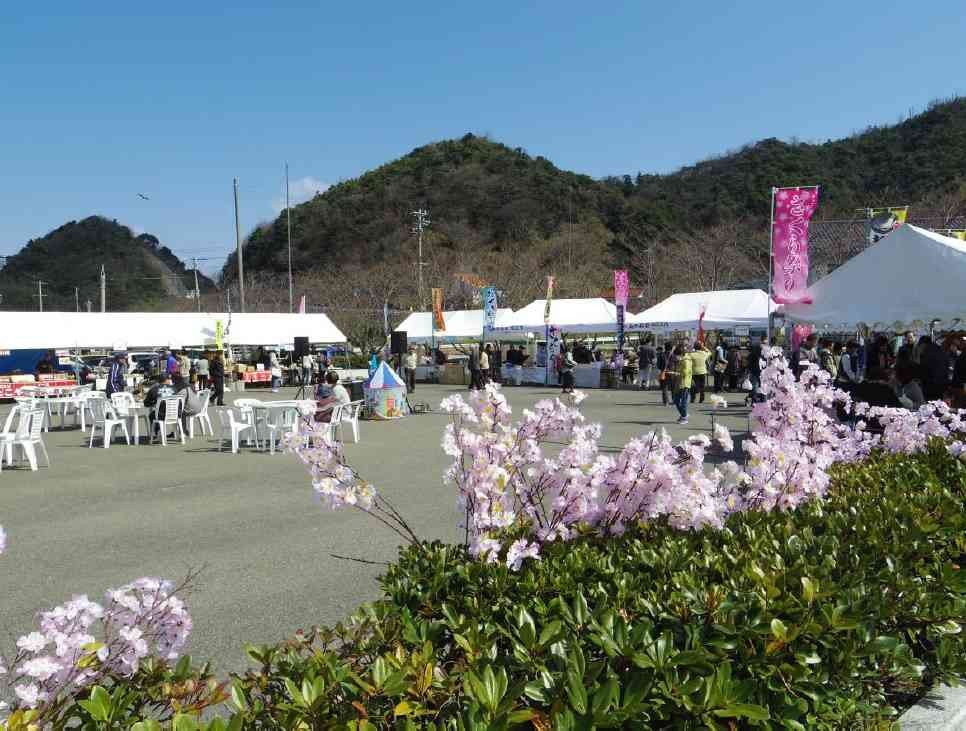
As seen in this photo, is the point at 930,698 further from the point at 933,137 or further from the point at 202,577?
the point at 933,137

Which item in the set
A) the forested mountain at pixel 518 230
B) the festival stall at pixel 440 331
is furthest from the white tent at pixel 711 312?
the forested mountain at pixel 518 230

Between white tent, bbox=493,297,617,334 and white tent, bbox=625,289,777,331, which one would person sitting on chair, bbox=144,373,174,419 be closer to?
white tent, bbox=493,297,617,334

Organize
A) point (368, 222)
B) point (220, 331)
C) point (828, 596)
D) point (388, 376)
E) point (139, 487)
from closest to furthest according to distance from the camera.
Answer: point (828, 596) < point (139, 487) < point (388, 376) < point (220, 331) < point (368, 222)

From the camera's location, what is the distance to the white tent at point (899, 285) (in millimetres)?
9969

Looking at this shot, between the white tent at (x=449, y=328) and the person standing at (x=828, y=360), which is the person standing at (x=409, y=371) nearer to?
the white tent at (x=449, y=328)

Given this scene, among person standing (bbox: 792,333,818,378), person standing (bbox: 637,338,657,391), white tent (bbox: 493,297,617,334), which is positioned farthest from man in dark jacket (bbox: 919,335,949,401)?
white tent (bbox: 493,297,617,334)

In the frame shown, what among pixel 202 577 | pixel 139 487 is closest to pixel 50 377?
pixel 139 487

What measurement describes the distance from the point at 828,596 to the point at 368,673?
64.0 inches

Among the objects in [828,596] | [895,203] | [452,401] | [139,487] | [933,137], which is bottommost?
[139,487]

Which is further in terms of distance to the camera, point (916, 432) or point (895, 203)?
point (895, 203)

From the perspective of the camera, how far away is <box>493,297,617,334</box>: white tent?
29.0 m

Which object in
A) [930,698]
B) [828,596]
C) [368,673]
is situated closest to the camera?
[368,673]

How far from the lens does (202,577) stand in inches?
230

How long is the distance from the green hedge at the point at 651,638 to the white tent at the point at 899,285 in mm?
Answer: 7447
